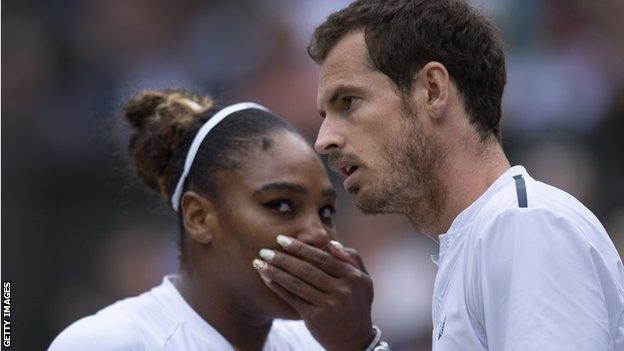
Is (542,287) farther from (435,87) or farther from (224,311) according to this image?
(224,311)

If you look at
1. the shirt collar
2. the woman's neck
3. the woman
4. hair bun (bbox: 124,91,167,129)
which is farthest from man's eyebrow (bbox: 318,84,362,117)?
hair bun (bbox: 124,91,167,129)

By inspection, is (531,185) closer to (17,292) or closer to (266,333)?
(266,333)

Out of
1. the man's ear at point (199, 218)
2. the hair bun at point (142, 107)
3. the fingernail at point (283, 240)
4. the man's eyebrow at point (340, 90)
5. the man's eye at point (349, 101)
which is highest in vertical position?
the hair bun at point (142, 107)

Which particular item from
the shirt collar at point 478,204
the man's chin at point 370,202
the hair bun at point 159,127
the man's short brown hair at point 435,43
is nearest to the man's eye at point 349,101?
the man's short brown hair at point 435,43

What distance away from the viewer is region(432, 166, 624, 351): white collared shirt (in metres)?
2.25

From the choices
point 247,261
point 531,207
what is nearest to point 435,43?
point 531,207

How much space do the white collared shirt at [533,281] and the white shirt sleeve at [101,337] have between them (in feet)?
3.96

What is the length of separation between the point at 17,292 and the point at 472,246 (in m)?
4.69

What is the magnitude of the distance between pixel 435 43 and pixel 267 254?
1046 millimetres

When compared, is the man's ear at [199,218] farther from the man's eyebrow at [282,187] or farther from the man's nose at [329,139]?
the man's nose at [329,139]

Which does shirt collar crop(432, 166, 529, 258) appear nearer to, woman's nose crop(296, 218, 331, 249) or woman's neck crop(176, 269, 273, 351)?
woman's nose crop(296, 218, 331, 249)

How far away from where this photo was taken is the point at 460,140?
278 cm

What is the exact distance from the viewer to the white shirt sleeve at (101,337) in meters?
3.35

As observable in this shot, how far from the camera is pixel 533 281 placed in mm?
2262
